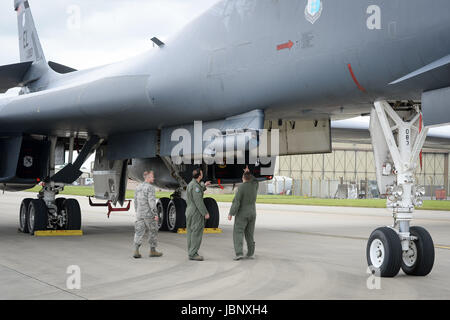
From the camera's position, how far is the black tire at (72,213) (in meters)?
12.5

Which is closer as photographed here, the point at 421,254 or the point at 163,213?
the point at 421,254

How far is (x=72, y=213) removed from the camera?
12555 millimetres

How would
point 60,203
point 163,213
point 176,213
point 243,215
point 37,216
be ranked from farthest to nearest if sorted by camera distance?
point 163,213
point 176,213
point 60,203
point 37,216
point 243,215

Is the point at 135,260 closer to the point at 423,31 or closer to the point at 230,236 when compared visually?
the point at 230,236

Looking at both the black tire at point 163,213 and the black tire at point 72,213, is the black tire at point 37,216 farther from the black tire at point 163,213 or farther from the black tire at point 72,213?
the black tire at point 163,213

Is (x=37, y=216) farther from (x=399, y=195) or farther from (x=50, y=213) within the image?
(x=399, y=195)

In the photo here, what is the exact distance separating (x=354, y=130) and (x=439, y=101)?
8.57 meters

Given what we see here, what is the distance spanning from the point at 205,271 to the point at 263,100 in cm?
253

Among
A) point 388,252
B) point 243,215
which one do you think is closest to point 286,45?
point 243,215

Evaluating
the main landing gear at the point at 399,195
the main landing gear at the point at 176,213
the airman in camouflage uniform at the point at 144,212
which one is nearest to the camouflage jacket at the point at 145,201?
the airman in camouflage uniform at the point at 144,212

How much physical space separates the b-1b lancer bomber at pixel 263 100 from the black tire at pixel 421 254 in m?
0.02

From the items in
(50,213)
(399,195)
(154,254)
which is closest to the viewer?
(399,195)

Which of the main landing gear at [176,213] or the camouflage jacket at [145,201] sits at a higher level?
the camouflage jacket at [145,201]
